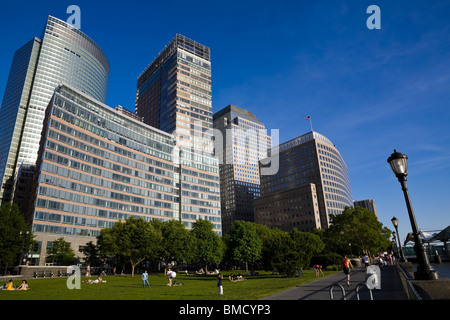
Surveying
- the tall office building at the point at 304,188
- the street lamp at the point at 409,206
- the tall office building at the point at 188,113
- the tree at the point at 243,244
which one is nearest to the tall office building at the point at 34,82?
the tall office building at the point at 188,113

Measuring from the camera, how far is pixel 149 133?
109 metres

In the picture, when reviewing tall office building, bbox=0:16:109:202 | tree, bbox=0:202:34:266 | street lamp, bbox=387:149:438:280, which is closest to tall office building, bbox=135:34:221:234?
tall office building, bbox=0:16:109:202

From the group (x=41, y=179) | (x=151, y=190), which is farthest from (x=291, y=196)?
(x=41, y=179)

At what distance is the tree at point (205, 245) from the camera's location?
59656 millimetres

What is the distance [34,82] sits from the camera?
169 meters

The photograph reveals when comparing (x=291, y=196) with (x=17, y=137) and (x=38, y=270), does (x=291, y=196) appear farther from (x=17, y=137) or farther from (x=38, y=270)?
(x=17, y=137)

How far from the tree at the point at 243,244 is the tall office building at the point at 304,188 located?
325ft

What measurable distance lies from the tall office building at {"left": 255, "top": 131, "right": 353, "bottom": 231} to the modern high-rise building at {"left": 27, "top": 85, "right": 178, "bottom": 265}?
7624 cm

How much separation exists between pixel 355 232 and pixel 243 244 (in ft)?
107

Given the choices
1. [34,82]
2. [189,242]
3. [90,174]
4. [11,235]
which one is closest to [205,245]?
[189,242]

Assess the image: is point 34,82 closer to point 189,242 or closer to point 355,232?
point 189,242

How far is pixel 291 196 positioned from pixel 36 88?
17157cm

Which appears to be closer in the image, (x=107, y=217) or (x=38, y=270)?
(x=38, y=270)

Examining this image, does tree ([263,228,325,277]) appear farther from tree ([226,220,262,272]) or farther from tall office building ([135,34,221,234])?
tall office building ([135,34,221,234])
